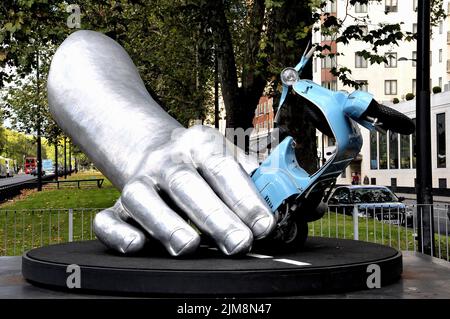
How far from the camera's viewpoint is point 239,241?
6.49 meters

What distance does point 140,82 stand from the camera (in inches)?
A: 383

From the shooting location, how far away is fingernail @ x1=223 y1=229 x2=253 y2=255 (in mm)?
6492

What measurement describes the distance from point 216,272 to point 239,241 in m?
0.61

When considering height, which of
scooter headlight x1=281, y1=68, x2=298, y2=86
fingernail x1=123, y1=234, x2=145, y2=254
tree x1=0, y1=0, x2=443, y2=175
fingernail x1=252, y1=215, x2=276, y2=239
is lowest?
fingernail x1=123, y1=234, x2=145, y2=254

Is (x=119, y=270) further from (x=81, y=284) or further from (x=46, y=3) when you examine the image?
(x=46, y=3)

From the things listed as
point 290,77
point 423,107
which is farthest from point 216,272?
point 423,107

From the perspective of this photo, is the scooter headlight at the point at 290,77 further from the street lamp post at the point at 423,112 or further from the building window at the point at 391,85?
the building window at the point at 391,85

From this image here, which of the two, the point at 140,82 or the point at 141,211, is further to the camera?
the point at 140,82

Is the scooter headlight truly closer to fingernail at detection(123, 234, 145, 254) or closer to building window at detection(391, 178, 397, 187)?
fingernail at detection(123, 234, 145, 254)

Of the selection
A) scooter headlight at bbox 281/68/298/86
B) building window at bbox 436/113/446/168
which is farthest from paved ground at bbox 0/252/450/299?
building window at bbox 436/113/446/168

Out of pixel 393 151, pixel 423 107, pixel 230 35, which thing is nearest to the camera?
pixel 423 107

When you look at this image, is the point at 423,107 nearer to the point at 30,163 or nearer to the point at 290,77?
the point at 290,77
